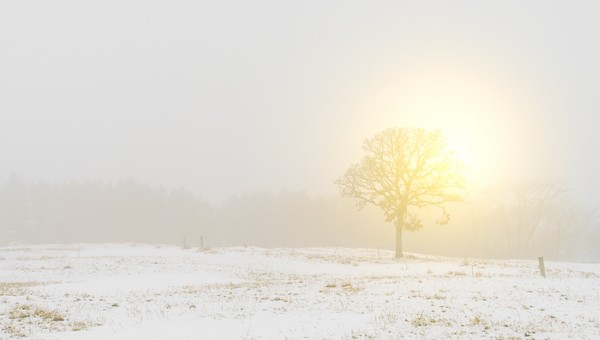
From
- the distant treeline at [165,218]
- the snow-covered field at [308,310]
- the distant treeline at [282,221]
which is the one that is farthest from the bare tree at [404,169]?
the distant treeline at [165,218]

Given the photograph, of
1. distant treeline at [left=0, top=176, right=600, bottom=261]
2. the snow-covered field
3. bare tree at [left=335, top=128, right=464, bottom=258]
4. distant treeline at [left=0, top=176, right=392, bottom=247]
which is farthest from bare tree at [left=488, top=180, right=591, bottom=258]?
the snow-covered field

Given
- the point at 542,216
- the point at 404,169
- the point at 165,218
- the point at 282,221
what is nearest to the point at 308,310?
the point at 404,169

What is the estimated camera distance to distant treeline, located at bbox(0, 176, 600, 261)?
91812 millimetres

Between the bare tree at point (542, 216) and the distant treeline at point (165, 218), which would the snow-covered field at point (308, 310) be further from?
the distant treeline at point (165, 218)

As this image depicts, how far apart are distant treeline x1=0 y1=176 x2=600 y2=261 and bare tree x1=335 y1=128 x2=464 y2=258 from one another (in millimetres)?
41436

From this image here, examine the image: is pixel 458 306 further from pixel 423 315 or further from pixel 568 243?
pixel 568 243

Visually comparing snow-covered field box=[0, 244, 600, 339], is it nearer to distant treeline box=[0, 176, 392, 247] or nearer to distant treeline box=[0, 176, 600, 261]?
distant treeline box=[0, 176, 600, 261]

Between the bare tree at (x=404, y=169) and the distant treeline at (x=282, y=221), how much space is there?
136 feet

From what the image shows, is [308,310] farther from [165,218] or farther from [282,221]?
[282,221]

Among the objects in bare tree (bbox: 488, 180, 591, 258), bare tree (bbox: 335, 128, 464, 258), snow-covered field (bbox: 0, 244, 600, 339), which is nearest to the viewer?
snow-covered field (bbox: 0, 244, 600, 339)

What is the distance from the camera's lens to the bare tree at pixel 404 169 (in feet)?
161

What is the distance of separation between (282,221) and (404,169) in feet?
265

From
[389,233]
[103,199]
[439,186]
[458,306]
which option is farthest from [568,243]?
[103,199]

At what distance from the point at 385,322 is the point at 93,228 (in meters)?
109
